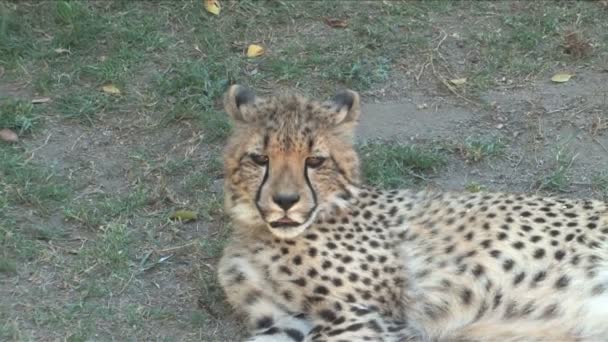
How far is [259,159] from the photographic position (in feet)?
13.1

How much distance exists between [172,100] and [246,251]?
185cm

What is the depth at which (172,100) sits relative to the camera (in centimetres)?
582

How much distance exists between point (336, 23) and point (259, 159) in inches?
106

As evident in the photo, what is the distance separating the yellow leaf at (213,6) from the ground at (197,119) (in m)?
Result: 0.05

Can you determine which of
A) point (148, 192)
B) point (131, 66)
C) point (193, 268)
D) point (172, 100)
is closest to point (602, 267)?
point (193, 268)

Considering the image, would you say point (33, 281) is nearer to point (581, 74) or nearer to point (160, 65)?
point (160, 65)

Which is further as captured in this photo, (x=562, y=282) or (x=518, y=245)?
(x=518, y=245)

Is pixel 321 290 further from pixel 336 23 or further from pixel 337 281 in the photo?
pixel 336 23

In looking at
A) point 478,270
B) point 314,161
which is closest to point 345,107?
point 314,161

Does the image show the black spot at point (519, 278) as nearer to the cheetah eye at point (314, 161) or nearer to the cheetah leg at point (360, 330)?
the cheetah leg at point (360, 330)

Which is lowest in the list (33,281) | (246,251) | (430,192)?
(33,281)

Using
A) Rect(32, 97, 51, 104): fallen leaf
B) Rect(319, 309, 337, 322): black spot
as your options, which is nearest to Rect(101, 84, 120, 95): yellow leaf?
Rect(32, 97, 51, 104): fallen leaf

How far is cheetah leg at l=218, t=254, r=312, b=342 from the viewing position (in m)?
4.02

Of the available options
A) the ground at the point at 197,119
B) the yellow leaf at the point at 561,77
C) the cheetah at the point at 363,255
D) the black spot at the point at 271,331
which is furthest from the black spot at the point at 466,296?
the yellow leaf at the point at 561,77
